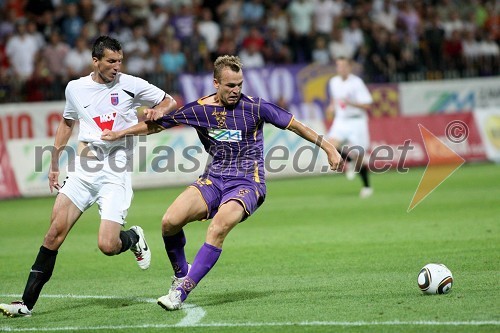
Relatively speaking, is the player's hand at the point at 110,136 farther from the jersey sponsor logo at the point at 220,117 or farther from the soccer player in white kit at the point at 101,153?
the jersey sponsor logo at the point at 220,117

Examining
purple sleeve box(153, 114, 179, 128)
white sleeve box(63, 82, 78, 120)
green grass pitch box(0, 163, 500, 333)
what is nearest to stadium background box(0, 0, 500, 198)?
green grass pitch box(0, 163, 500, 333)

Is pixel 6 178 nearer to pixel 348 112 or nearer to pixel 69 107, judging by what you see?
pixel 348 112

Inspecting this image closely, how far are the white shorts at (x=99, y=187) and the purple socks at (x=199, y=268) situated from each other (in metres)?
0.95

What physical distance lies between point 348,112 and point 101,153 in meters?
10.1

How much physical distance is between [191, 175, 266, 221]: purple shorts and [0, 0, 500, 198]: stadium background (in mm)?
11507

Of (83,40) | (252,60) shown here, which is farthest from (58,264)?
(252,60)

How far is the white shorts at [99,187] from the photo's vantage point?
8.16 m

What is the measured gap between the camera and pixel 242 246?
38.9 feet

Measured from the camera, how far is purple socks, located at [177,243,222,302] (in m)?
7.72

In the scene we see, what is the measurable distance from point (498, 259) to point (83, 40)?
45.3 ft

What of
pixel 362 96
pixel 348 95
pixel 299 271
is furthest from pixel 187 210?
pixel 348 95

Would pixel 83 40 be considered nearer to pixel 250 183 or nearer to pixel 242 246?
pixel 242 246

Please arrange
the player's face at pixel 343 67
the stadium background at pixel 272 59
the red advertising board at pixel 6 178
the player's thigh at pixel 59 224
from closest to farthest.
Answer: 1. the player's thigh at pixel 59 224
2. the player's face at pixel 343 67
3. the red advertising board at pixel 6 178
4. the stadium background at pixel 272 59

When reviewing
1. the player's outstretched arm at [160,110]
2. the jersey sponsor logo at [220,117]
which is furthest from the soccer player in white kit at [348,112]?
the jersey sponsor logo at [220,117]
